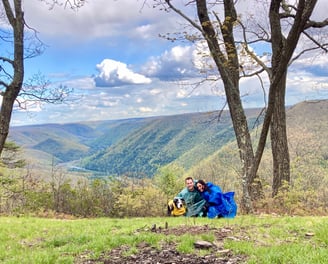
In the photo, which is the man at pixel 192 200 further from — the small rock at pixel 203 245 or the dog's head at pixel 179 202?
→ the small rock at pixel 203 245

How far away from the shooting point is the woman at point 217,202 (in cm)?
1038

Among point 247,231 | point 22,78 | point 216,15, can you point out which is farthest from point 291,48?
point 22,78

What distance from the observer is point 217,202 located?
1051cm

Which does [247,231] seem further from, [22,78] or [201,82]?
[201,82]

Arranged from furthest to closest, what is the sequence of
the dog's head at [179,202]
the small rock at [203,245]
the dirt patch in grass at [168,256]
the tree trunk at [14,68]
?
the dog's head at [179,202] < the tree trunk at [14,68] < the small rock at [203,245] < the dirt patch in grass at [168,256]

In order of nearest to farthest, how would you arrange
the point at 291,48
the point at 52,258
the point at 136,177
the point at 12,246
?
the point at 52,258 → the point at 12,246 → the point at 291,48 → the point at 136,177

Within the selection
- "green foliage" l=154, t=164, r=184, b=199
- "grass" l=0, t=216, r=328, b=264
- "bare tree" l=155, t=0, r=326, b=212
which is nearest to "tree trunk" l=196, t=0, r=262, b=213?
"bare tree" l=155, t=0, r=326, b=212

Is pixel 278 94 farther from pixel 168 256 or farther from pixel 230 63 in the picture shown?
pixel 168 256

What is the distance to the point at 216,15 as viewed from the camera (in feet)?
39.2

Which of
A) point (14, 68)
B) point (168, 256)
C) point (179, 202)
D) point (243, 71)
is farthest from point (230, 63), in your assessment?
point (168, 256)

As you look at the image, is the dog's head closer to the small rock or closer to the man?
Result: the man

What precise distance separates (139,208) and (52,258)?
25.0 m

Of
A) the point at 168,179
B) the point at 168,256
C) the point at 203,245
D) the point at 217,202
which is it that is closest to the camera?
the point at 168,256

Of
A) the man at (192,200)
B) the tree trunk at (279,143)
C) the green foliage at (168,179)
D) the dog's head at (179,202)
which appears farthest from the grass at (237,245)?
the green foliage at (168,179)
